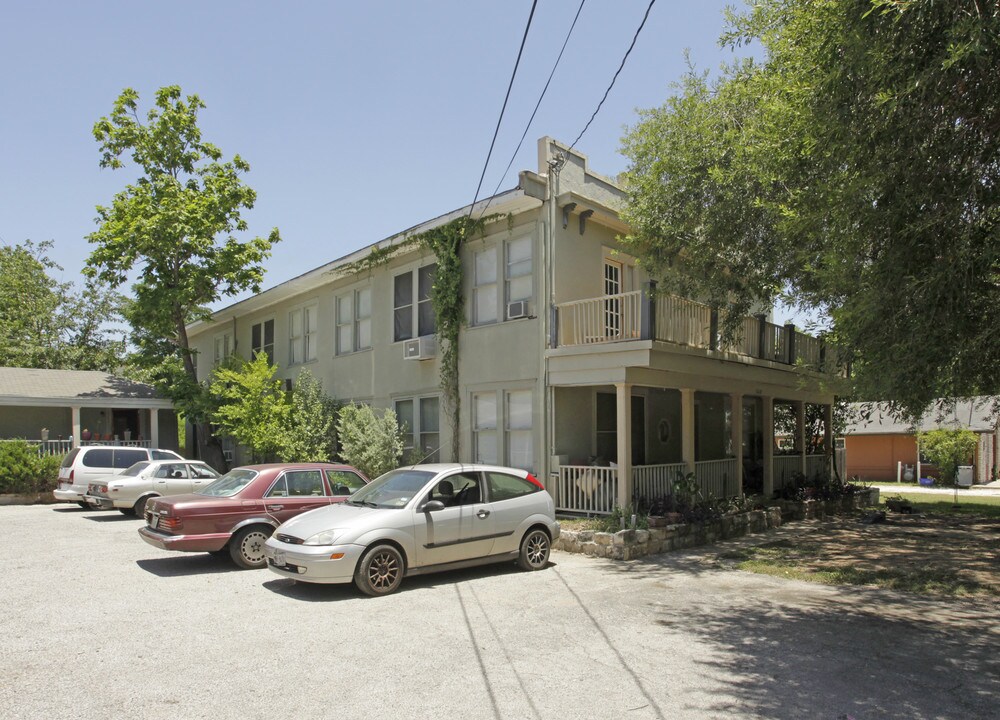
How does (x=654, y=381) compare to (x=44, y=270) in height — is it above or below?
below

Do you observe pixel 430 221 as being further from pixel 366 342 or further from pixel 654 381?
pixel 654 381

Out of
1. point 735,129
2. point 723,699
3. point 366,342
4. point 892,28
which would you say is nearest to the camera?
point 723,699

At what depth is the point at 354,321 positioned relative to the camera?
1972 cm

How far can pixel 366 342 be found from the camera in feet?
63.6

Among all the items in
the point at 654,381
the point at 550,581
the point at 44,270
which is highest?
the point at 44,270

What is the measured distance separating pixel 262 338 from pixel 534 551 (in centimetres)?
1700

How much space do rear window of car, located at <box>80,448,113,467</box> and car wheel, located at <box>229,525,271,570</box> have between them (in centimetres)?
1021

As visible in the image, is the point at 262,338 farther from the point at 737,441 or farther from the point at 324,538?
the point at 324,538

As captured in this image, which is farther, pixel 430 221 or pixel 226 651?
pixel 430 221

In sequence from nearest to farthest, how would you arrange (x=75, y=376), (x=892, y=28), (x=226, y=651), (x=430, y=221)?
(x=892, y=28) → (x=226, y=651) → (x=430, y=221) → (x=75, y=376)

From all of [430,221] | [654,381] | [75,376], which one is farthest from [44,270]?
[654,381]

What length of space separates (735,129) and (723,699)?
949 cm

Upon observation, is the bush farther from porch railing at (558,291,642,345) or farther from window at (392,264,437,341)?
porch railing at (558,291,642,345)

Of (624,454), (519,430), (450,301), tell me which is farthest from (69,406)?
(624,454)
